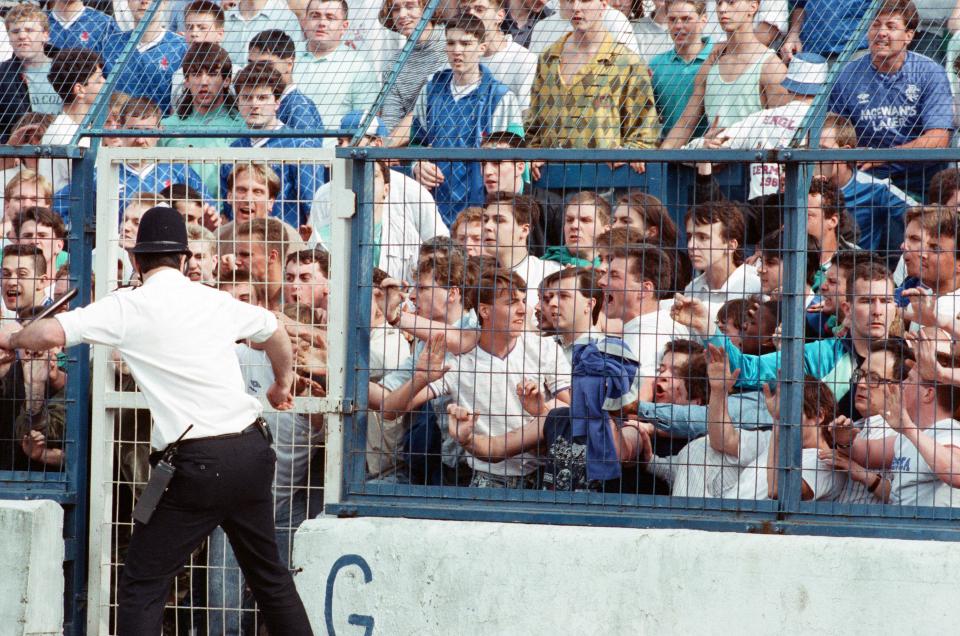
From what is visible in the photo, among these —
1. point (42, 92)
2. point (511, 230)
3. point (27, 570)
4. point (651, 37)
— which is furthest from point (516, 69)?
point (27, 570)

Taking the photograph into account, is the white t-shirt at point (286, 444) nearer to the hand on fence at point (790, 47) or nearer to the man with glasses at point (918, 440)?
the man with glasses at point (918, 440)

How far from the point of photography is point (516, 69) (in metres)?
6.62

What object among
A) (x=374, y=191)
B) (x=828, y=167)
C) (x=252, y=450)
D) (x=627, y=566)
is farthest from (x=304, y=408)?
(x=828, y=167)

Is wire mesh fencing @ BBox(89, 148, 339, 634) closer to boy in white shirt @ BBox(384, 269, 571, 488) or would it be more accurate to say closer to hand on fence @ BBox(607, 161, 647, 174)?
boy in white shirt @ BBox(384, 269, 571, 488)

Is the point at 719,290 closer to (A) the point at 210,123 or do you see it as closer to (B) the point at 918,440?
(B) the point at 918,440

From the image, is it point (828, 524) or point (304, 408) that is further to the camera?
point (304, 408)

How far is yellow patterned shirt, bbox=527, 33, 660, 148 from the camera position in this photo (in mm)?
5844

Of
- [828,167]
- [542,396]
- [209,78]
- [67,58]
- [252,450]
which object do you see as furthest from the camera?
[67,58]

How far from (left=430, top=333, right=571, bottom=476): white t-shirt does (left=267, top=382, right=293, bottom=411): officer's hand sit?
1.99 ft

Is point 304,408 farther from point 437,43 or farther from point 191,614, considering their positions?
point 437,43

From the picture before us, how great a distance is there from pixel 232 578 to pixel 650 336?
2.13 m

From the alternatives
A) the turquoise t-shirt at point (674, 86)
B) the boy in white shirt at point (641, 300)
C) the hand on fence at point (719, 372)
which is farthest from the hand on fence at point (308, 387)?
the turquoise t-shirt at point (674, 86)

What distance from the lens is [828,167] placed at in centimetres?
569

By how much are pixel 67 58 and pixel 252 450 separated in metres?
3.20
